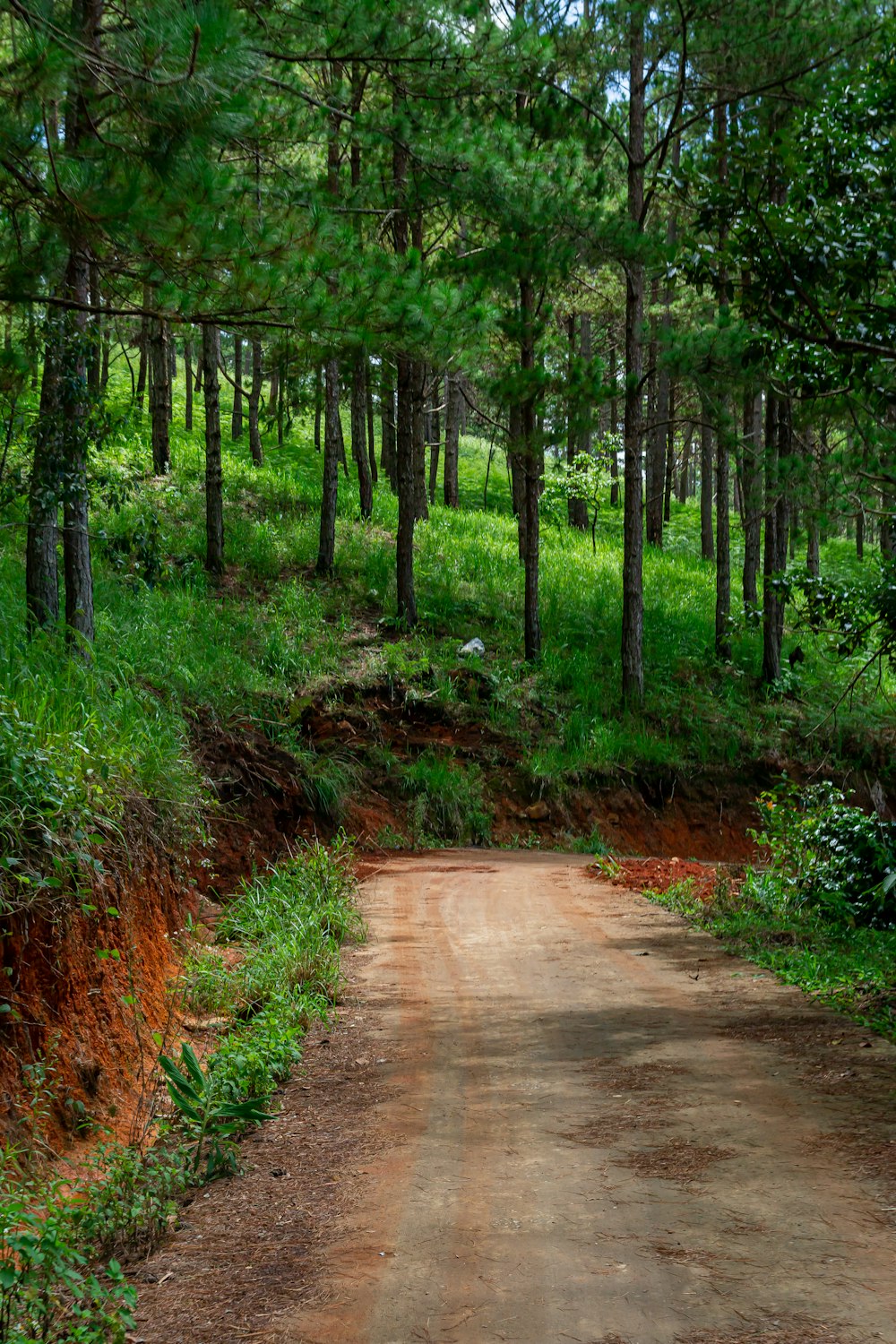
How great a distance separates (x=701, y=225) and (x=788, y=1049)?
5073 mm

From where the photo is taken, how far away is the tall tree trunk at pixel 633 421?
1697 centimetres

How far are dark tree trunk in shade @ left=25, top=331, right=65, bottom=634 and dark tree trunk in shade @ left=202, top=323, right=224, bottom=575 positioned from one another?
7.93m

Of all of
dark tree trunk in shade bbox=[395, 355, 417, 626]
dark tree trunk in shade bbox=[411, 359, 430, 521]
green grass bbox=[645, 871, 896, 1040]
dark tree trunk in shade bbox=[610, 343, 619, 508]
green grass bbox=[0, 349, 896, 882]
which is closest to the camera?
green grass bbox=[645, 871, 896, 1040]

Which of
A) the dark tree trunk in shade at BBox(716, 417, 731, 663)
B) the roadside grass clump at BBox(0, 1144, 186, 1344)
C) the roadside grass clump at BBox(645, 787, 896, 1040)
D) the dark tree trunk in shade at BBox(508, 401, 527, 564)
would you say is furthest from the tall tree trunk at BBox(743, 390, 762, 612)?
the roadside grass clump at BBox(0, 1144, 186, 1344)

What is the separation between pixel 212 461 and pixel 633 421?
7.32 m

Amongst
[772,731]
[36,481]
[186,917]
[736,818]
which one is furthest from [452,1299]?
[772,731]

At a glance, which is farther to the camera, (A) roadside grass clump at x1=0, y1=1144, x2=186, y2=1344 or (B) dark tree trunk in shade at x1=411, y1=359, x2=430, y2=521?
(B) dark tree trunk in shade at x1=411, y1=359, x2=430, y2=521

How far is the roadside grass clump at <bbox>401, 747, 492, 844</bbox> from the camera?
50.1 feet

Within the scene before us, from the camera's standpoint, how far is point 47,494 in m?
9.07

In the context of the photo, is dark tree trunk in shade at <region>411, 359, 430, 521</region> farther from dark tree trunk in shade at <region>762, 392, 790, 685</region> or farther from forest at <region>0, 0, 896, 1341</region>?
dark tree trunk in shade at <region>762, 392, 790, 685</region>

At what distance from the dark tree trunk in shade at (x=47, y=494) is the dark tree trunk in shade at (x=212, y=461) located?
26.0ft

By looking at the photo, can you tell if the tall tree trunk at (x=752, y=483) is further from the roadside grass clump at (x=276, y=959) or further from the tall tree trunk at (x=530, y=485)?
the roadside grass clump at (x=276, y=959)

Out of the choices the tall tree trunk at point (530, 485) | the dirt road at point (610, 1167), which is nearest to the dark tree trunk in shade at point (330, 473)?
the tall tree trunk at point (530, 485)

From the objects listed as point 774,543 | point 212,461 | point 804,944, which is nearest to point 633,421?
point 774,543
